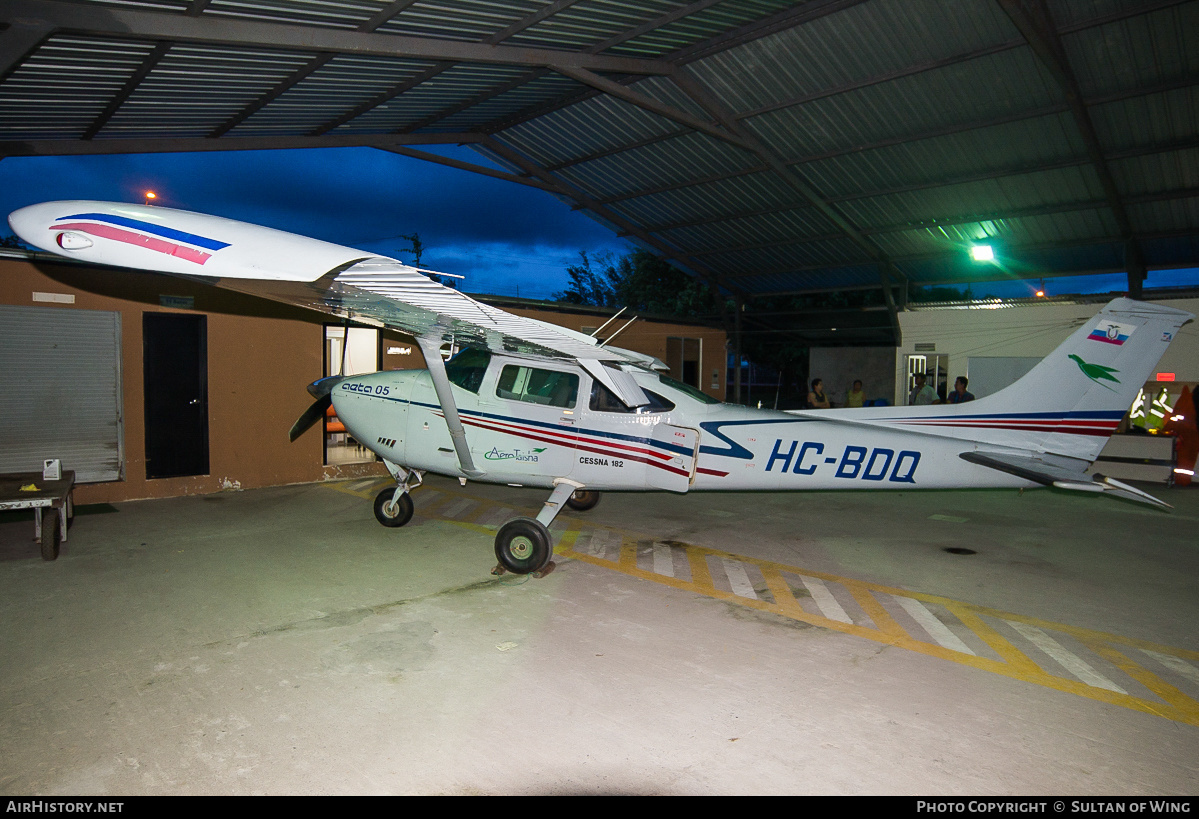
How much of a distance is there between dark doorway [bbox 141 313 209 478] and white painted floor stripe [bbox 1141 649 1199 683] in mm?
12259

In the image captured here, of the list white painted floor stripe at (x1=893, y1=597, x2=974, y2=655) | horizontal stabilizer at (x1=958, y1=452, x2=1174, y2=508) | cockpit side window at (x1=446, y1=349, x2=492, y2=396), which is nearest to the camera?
white painted floor stripe at (x1=893, y1=597, x2=974, y2=655)

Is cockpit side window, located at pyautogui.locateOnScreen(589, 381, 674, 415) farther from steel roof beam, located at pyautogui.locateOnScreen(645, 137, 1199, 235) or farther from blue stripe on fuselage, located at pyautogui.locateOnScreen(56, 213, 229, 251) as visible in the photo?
steel roof beam, located at pyautogui.locateOnScreen(645, 137, 1199, 235)

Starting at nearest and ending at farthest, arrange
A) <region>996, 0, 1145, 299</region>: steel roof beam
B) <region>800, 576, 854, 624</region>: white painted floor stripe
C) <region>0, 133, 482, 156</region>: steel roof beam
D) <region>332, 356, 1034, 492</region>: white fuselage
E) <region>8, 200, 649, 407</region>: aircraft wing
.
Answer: <region>8, 200, 649, 407</region>: aircraft wing, <region>800, 576, 854, 624</region>: white painted floor stripe, <region>332, 356, 1034, 492</region>: white fuselage, <region>996, 0, 1145, 299</region>: steel roof beam, <region>0, 133, 482, 156</region>: steel roof beam

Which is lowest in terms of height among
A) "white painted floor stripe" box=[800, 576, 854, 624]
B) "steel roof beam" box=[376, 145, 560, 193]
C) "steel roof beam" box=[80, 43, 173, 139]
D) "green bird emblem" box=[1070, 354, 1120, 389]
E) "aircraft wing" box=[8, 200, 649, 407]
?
"white painted floor stripe" box=[800, 576, 854, 624]

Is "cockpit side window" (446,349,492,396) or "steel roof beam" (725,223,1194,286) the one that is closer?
"cockpit side window" (446,349,492,396)

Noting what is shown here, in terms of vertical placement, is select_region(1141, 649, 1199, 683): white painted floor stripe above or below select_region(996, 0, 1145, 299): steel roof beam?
below

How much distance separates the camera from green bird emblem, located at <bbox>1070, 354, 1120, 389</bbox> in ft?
20.6

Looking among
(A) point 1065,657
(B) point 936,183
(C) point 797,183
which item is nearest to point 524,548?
(A) point 1065,657

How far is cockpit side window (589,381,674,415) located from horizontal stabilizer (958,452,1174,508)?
3.17m

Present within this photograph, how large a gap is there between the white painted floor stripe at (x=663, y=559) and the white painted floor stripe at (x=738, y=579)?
1.95 ft

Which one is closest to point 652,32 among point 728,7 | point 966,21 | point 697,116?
point 728,7

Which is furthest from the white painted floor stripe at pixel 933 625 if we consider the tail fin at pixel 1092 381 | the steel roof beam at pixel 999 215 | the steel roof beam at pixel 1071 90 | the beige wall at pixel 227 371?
the steel roof beam at pixel 999 215

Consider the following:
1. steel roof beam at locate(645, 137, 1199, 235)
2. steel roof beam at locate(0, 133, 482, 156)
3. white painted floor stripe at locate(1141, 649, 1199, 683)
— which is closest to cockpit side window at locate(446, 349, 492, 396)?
white painted floor stripe at locate(1141, 649, 1199, 683)

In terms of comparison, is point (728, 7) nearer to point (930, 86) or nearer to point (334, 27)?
point (930, 86)
